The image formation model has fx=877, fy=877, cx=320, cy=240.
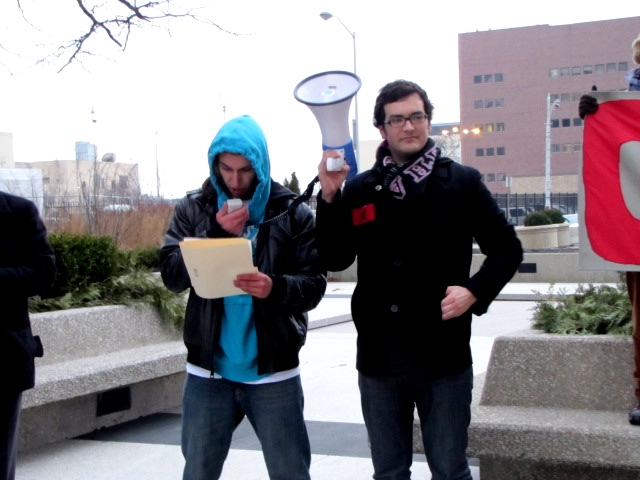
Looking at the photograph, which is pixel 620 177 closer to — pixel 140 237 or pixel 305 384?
pixel 305 384

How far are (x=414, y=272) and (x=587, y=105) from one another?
170 centimetres

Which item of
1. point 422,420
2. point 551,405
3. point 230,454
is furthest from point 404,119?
point 230,454

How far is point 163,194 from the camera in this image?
20.1 meters

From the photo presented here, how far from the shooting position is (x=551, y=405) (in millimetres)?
4438

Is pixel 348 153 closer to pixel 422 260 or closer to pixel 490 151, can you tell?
pixel 422 260

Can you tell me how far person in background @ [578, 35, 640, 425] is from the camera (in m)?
4.06

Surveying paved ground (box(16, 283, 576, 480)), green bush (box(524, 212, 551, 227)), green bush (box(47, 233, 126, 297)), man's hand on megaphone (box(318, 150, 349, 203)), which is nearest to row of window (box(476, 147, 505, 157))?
green bush (box(524, 212, 551, 227))

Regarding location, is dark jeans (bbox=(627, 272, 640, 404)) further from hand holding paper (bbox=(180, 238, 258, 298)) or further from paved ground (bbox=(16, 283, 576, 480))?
hand holding paper (bbox=(180, 238, 258, 298))

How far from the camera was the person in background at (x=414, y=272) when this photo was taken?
3168mm

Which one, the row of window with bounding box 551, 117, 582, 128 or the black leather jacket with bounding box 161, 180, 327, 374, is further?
the row of window with bounding box 551, 117, 582, 128

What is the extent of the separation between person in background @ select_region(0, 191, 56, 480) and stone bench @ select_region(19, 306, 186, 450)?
6.06 feet

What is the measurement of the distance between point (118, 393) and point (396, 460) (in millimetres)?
3696

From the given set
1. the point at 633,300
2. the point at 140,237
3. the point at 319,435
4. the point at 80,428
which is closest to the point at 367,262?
the point at 633,300

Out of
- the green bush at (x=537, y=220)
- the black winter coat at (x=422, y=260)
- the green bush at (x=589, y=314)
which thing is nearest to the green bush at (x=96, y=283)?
the green bush at (x=589, y=314)
